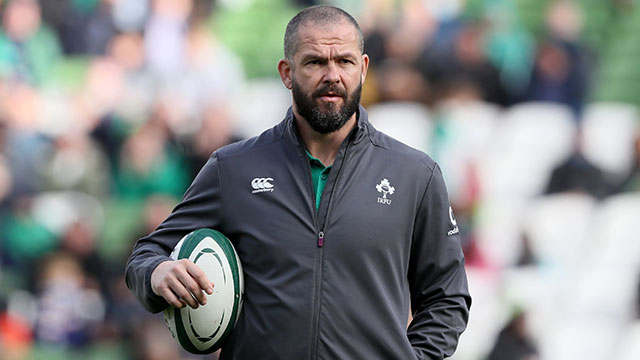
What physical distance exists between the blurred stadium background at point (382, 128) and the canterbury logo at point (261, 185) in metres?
5.33

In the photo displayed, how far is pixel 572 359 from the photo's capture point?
8680mm

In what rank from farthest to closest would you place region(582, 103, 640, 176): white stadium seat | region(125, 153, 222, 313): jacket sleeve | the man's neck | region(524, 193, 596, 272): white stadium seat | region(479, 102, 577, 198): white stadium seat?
region(479, 102, 577, 198): white stadium seat, region(582, 103, 640, 176): white stadium seat, region(524, 193, 596, 272): white stadium seat, the man's neck, region(125, 153, 222, 313): jacket sleeve

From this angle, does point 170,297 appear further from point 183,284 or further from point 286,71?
point 286,71

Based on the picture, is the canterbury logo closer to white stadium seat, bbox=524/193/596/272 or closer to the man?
the man

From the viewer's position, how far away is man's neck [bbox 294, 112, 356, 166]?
3.38 meters

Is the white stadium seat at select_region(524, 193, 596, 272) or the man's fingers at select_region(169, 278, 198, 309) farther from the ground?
the man's fingers at select_region(169, 278, 198, 309)

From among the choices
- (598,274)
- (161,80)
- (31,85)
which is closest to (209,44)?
(161,80)

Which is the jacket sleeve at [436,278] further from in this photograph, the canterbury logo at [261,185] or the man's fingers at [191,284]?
the man's fingers at [191,284]

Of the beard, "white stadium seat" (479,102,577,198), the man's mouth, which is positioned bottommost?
"white stadium seat" (479,102,577,198)

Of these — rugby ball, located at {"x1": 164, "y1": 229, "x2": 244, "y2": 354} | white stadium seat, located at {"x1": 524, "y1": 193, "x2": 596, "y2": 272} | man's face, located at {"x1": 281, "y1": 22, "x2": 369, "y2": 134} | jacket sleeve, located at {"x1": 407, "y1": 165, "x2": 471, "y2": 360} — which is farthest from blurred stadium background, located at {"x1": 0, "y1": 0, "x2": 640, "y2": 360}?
man's face, located at {"x1": 281, "y1": 22, "x2": 369, "y2": 134}

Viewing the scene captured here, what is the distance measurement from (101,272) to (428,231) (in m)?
6.32

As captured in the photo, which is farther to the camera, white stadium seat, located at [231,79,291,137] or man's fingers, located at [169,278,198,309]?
white stadium seat, located at [231,79,291,137]

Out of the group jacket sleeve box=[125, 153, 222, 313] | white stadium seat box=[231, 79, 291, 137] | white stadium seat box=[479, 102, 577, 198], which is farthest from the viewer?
white stadium seat box=[231, 79, 291, 137]

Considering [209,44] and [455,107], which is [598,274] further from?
[209,44]
